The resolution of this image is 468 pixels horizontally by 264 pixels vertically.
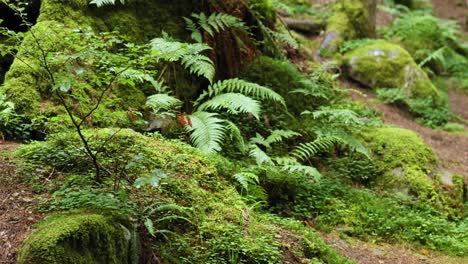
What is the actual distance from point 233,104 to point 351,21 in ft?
26.5

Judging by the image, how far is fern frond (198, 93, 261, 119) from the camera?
5808 millimetres

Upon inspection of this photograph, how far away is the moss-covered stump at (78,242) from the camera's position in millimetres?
2742

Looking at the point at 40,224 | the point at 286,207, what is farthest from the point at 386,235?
the point at 40,224

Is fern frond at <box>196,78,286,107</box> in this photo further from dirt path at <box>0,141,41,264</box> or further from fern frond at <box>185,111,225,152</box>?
dirt path at <box>0,141,41,264</box>

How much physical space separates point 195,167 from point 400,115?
728 centimetres

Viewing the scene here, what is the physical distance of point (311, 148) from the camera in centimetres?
651

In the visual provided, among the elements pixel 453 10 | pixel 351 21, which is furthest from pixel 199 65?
pixel 453 10

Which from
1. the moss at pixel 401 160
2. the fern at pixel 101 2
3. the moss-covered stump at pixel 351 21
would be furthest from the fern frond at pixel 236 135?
the moss-covered stump at pixel 351 21

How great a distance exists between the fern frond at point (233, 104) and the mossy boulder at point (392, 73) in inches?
239

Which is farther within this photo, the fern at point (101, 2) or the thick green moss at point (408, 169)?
the thick green moss at point (408, 169)

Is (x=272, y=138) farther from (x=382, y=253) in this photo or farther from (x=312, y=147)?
(x=382, y=253)

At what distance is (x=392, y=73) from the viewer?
11.2m

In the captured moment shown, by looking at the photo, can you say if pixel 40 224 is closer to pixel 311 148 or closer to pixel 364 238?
pixel 364 238

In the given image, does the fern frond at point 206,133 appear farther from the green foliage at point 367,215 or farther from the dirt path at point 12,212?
the dirt path at point 12,212
